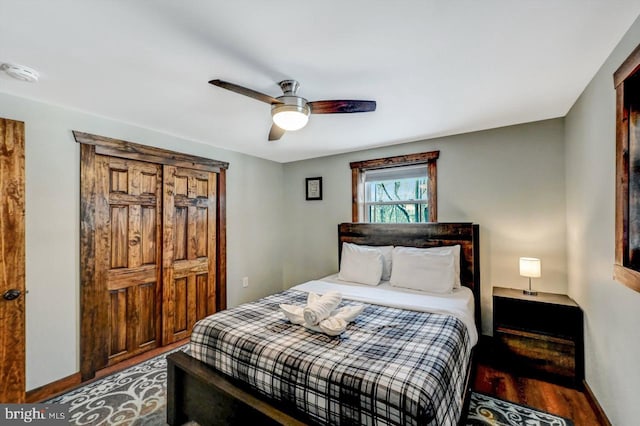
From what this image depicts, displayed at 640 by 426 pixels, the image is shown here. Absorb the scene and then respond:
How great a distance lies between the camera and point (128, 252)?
2.89m

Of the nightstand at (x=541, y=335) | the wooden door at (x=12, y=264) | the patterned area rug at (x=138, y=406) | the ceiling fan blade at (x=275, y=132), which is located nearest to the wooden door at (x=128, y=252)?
the patterned area rug at (x=138, y=406)

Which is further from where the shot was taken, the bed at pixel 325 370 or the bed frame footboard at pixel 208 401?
the bed frame footboard at pixel 208 401

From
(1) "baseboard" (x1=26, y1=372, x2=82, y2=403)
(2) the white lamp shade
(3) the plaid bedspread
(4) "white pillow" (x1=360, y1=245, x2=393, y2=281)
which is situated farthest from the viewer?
(4) "white pillow" (x1=360, y1=245, x2=393, y2=281)

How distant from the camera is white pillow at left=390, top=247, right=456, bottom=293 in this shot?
2799mm

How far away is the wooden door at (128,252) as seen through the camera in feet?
8.86

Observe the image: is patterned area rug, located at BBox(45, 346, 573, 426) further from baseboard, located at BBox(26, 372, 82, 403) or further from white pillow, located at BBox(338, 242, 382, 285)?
white pillow, located at BBox(338, 242, 382, 285)

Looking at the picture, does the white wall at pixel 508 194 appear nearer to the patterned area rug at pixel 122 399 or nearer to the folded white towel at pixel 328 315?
the folded white towel at pixel 328 315

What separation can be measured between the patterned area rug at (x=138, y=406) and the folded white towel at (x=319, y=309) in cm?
122

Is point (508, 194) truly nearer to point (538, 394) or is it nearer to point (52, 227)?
point (538, 394)

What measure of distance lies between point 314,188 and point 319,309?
8.70 ft

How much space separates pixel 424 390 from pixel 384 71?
1799 mm

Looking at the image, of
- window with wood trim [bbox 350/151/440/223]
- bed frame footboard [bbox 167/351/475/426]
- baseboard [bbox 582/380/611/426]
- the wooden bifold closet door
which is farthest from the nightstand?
the wooden bifold closet door

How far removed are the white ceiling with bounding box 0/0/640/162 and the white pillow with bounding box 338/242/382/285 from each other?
152 cm

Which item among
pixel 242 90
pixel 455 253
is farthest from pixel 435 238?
pixel 242 90
